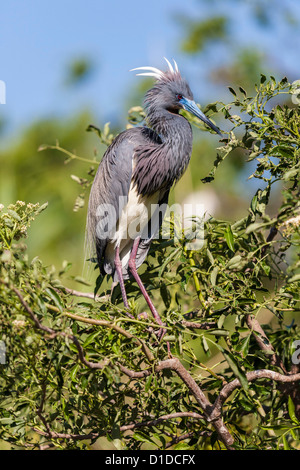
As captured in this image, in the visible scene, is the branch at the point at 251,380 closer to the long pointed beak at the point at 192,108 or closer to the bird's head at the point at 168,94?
the long pointed beak at the point at 192,108

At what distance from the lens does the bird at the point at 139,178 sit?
2625 millimetres

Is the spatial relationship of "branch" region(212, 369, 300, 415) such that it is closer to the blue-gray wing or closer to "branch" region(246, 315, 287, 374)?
"branch" region(246, 315, 287, 374)

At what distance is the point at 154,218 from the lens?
2.68 meters

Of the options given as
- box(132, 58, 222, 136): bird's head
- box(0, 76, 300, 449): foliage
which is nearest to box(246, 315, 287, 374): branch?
box(0, 76, 300, 449): foliage

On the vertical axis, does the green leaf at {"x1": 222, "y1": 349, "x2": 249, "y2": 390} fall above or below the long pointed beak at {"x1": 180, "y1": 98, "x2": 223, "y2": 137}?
below

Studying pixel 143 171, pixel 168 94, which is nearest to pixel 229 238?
pixel 143 171

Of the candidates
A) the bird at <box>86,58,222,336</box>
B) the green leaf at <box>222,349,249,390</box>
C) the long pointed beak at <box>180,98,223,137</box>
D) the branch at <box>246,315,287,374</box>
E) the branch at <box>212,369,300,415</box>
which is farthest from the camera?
the bird at <box>86,58,222,336</box>

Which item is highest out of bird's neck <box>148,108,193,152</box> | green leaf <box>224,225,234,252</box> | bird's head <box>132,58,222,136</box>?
bird's head <box>132,58,222,136</box>

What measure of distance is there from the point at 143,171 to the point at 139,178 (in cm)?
4

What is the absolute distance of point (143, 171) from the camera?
2.62 m

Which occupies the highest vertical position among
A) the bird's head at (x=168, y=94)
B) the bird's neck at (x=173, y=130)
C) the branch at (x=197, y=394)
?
the bird's head at (x=168, y=94)

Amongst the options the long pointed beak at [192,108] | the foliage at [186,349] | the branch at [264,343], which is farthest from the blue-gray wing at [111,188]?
the branch at [264,343]

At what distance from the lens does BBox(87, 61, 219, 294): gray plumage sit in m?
2.62
